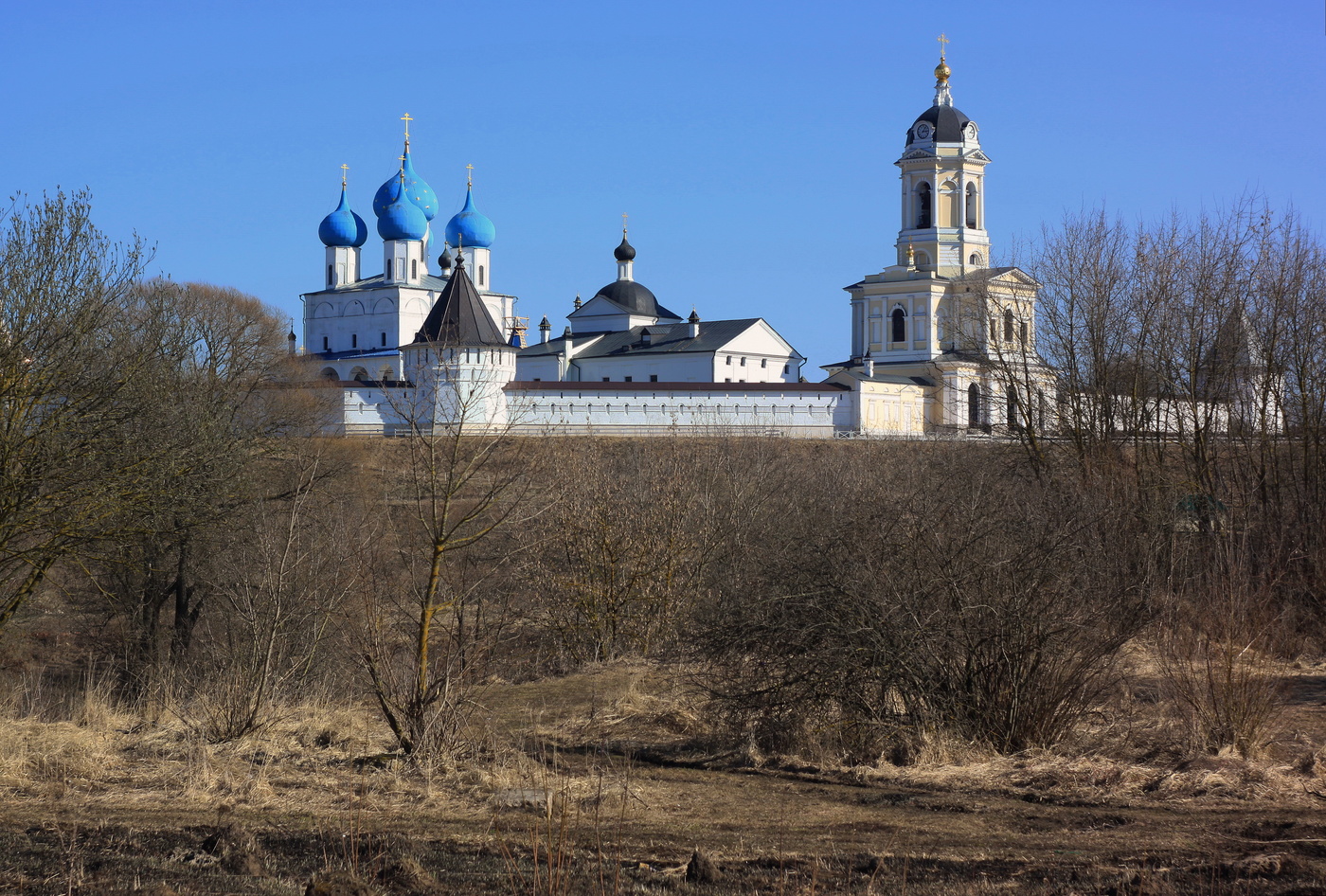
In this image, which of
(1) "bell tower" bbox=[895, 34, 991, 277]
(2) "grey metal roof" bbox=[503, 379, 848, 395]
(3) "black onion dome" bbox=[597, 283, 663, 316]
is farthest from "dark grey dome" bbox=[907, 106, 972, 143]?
(3) "black onion dome" bbox=[597, 283, 663, 316]

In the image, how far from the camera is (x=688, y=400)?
47969 mm

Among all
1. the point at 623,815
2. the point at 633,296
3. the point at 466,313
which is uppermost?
the point at 633,296

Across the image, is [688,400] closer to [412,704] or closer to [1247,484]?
[1247,484]

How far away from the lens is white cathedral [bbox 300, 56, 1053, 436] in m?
44.7

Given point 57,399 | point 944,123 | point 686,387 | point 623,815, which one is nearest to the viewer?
point 623,815

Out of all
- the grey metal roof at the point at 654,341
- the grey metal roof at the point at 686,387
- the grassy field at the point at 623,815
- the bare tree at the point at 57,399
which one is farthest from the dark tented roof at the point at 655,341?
the grassy field at the point at 623,815

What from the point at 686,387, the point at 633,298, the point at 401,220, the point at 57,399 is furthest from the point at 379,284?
the point at 57,399

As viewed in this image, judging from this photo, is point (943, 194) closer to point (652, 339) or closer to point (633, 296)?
point (652, 339)

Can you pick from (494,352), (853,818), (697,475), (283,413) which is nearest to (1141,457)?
(697,475)

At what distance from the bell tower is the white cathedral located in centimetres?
5

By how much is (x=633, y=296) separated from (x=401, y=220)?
38.5 ft

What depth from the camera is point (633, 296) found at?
66562 millimetres

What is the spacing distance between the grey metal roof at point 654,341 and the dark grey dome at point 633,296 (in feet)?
8.87

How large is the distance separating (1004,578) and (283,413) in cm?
2168
